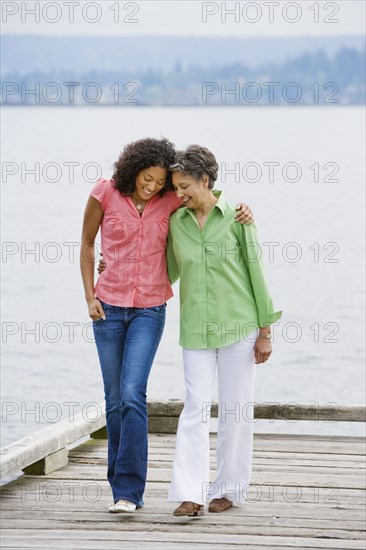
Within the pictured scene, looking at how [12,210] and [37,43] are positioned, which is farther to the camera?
[37,43]

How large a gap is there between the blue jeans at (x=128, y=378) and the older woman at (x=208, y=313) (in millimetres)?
A: 166

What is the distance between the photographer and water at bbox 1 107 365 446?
14.9m

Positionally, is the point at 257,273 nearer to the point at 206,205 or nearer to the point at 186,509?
the point at 206,205

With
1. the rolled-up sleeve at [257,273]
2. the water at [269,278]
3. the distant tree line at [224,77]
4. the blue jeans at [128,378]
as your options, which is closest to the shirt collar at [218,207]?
the rolled-up sleeve at [257,273]

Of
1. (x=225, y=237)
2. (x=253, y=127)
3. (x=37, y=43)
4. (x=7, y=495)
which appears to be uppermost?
(x=37, y=43)

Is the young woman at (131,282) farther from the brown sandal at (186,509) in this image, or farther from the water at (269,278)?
the water at (269,278)

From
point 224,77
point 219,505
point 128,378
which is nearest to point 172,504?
point 219,505

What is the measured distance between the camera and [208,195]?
19.9ft

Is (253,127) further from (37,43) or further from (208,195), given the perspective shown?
(208,195)

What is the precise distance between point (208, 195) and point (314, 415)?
7.06 ft

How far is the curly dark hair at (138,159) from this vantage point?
19.8ft

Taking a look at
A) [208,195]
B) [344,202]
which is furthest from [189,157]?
[344,202]

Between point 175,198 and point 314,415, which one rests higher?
point 175,198

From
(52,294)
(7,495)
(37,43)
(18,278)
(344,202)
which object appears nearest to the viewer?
(7,495)
